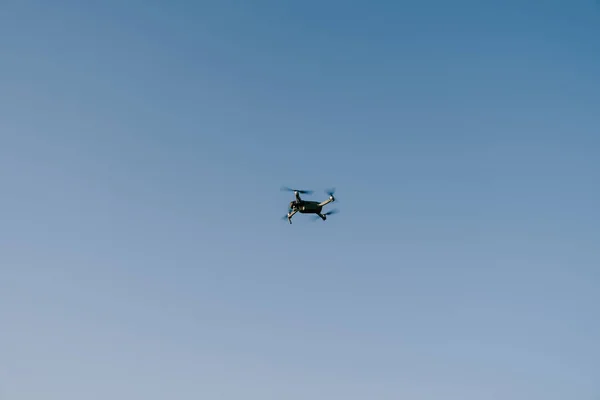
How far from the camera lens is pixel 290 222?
106 metres

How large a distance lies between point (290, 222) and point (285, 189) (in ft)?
22.9

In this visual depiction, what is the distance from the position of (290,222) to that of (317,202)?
7.24 meters

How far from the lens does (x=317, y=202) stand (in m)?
107

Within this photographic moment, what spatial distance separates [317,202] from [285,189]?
7528 millimetres

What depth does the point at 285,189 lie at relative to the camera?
105375 millimetres
